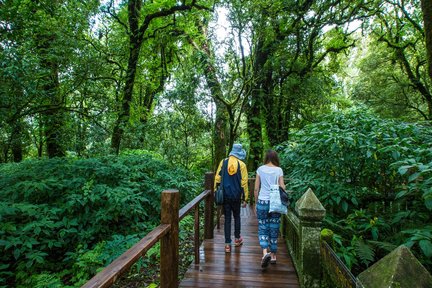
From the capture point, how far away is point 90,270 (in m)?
4.71

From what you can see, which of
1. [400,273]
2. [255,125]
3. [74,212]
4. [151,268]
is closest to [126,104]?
[74,212]

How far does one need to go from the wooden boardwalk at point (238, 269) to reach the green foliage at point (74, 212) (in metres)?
1.50

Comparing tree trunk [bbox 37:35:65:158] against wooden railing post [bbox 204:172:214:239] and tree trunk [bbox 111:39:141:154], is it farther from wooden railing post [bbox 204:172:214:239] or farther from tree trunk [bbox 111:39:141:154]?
wooden railing post [bbox 204:172:214:239]

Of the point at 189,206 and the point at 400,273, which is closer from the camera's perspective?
the point at 400,273

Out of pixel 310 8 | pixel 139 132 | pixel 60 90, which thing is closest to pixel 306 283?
pixel 139 132

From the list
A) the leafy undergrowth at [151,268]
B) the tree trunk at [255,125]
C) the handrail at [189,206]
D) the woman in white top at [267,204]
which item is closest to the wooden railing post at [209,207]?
the handrail at [189,206]

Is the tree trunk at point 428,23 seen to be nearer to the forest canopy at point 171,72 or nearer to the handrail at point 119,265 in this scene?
the forest canopy at point 171,72

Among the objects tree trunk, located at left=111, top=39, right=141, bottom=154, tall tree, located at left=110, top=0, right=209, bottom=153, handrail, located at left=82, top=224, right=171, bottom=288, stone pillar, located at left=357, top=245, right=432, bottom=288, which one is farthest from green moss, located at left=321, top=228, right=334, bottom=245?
tall tree, located at left=110, top=0, right=209, bottom=153

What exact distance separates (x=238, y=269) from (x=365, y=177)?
9.19ft

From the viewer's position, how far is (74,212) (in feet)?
19.4

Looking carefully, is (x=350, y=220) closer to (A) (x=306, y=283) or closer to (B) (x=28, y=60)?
(A) (x=306, y=283)

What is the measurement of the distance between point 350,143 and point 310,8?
7623 mm

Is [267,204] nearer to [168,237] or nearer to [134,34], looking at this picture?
[168,237]

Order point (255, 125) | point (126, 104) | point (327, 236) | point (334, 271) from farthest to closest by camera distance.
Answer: point (255, 125) < point (126, 104) < point (327, 236) < point (334, 271)
